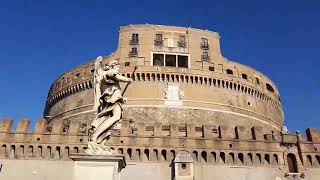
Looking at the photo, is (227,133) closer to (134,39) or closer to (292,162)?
(292,162)

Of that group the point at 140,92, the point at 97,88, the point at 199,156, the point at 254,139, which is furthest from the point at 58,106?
the point at 97,88

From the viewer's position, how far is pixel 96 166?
4859mm

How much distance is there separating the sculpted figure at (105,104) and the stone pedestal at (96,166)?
19 centimetres

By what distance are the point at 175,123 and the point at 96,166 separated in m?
23.5

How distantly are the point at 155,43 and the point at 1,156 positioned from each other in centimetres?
1504

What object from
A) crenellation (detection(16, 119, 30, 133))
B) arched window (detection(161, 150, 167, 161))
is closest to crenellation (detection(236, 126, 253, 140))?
arched window (detection(161, 150, 167, 161))

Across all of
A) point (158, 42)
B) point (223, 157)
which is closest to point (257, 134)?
point (223, 157)

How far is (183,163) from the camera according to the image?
Answer: 21734 mm

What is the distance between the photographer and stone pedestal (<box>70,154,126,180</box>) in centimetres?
482

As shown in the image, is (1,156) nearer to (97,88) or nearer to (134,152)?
A: (134,152)

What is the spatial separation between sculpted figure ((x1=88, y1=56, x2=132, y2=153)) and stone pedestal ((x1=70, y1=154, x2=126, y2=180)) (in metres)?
0.19

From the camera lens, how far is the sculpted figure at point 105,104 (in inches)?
202

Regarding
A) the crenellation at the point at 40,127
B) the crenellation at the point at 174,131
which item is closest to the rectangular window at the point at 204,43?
the crenellation at the point at 174,131

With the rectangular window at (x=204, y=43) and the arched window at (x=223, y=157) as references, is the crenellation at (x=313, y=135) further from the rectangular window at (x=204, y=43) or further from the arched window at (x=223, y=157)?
the rectangular window at (x=204, y=43)
